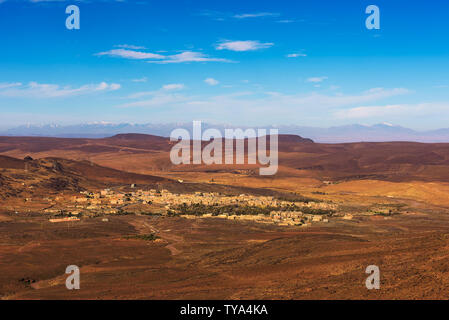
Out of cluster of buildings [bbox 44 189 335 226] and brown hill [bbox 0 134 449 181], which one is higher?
brown hill [bbox 0 134 449 181]

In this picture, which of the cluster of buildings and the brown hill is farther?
the brown hill

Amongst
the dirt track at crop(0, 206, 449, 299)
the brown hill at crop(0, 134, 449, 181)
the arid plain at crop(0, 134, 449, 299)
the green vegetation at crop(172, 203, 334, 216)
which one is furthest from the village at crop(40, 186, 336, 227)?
the brown hill at crop(0, 134, 449, 181)

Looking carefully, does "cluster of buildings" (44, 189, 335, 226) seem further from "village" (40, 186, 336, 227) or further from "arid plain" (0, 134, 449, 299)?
"arid plain" (0, 134, 449, 299)

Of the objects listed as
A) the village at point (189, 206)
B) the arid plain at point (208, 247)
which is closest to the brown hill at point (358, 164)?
the arid plain at point (208, 247)

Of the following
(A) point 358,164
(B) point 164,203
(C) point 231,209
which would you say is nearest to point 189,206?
(B) point 164,203
